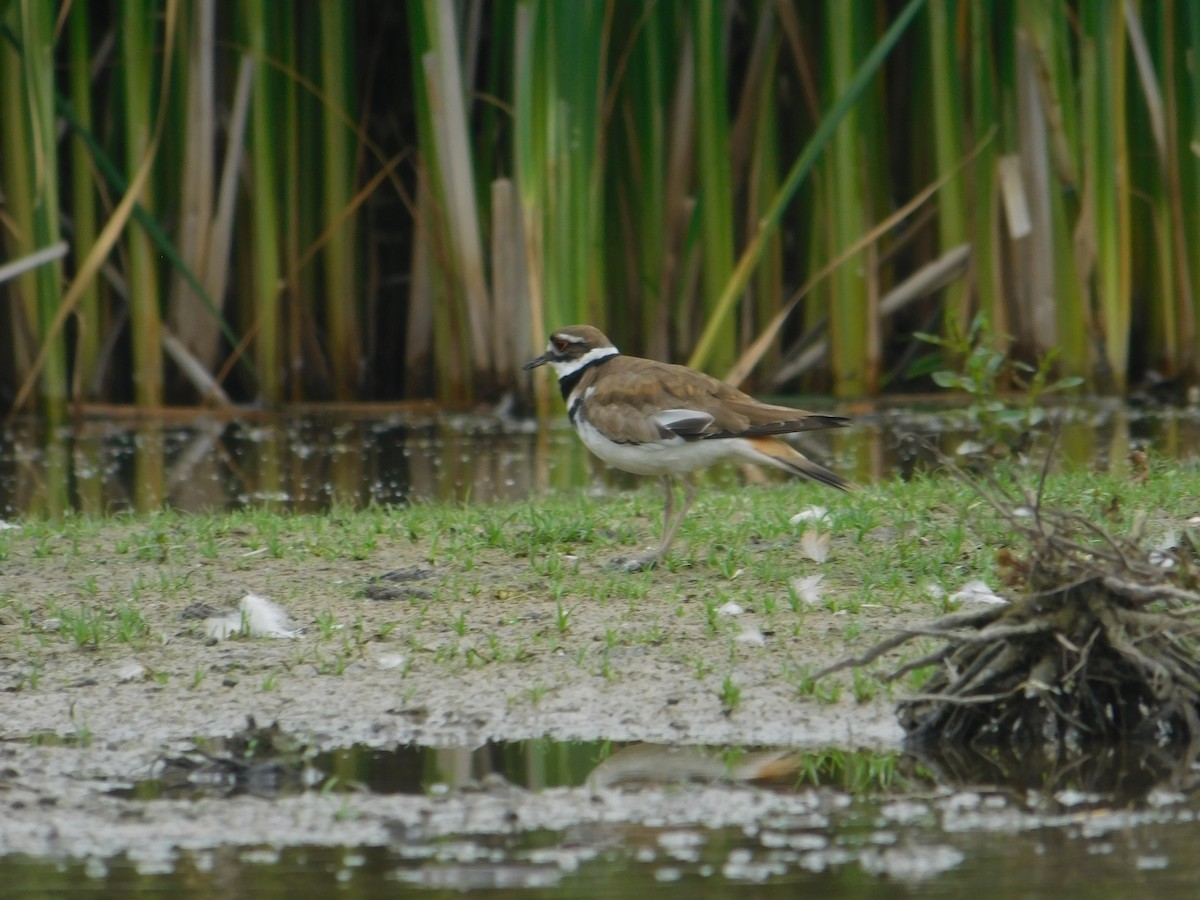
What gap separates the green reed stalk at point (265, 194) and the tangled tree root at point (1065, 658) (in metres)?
7.76

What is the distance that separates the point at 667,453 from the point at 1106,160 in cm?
549

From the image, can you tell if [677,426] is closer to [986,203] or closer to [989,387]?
[989,387]

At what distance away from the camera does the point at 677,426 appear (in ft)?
21.8

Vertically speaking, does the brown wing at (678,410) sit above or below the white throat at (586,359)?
below

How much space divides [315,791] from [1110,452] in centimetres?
664

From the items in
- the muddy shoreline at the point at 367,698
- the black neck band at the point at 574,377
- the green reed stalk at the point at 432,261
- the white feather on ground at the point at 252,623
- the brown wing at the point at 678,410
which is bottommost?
the muddy shoreline at the point at 367,698

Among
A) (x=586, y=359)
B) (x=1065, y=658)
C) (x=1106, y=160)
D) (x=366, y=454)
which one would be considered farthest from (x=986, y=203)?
(x=1065, y=658)

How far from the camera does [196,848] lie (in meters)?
3.98

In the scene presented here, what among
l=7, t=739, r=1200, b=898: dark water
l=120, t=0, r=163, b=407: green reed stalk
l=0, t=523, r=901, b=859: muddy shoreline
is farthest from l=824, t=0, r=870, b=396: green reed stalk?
l=7, t=739, r=1200, b=898: dark water

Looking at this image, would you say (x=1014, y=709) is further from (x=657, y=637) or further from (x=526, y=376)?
(x=526, y=376)

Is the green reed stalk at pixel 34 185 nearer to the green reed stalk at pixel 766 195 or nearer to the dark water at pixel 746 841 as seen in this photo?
the green reed stalk at pixel 766 195

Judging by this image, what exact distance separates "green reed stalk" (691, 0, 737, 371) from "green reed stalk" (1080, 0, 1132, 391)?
2.23 metres

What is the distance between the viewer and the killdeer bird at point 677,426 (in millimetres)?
6539

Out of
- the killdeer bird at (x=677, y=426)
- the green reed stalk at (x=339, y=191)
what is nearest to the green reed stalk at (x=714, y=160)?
the green reed stalk at (x=339, y=191)
